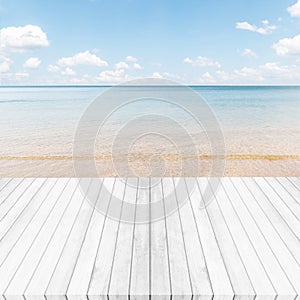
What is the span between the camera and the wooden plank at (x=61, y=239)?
1060 millimetres

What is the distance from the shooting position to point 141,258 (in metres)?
1.22

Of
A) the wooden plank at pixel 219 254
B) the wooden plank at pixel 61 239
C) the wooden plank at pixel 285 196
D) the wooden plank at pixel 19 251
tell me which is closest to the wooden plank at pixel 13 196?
the wooden plank at pixel 19 251

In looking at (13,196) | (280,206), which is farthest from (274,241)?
(13,196)

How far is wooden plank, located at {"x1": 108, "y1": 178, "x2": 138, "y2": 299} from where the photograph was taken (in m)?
1.04

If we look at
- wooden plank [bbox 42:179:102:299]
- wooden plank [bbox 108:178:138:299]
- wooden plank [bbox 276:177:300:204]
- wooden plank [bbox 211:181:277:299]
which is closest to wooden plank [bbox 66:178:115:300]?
wooden plank [bbox 42:179:102:299]

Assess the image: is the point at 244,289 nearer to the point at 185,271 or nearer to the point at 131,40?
the point at 185,271

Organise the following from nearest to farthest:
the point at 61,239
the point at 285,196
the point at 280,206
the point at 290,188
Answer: the point at 61,239 → the point at 280,206 → the point at 285,196 → the point at 290,188

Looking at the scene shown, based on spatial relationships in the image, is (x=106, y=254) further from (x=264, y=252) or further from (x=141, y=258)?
(x=264, y=252)

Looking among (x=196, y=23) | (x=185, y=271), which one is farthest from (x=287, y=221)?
(x=196, y=23)

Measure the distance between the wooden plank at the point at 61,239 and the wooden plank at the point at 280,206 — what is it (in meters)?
1.27

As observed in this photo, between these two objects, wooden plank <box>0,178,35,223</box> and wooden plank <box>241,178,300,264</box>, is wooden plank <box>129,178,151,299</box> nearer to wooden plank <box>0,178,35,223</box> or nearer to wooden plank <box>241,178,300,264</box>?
wooden plank <box>241,178,300,264</box>

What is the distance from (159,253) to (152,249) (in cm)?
5

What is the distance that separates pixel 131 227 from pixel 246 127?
8.05 m

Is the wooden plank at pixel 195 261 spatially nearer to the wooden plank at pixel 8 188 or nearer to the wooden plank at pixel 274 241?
the wooden plank at pixel 274 241
